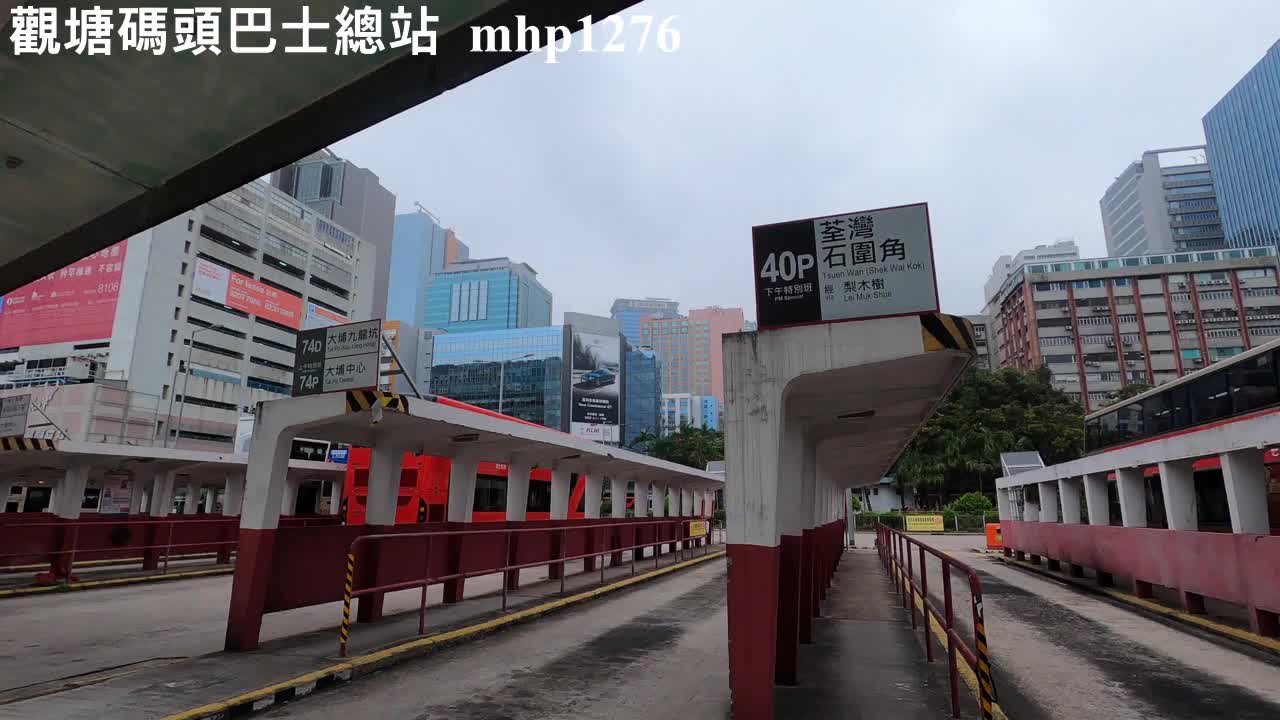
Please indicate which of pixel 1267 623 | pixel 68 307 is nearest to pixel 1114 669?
pixel 1267 623

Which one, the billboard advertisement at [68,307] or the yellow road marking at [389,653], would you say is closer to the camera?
the yellow road marking at [389,653]

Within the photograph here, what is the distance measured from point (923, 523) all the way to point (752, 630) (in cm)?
3973

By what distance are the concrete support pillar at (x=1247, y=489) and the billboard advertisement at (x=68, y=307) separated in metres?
69.8

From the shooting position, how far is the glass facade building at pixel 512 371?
9919 centimetres

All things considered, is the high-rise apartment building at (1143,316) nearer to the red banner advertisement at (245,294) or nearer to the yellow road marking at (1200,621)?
the yellow road marking at (1200,621)

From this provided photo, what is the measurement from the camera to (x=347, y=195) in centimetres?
14675

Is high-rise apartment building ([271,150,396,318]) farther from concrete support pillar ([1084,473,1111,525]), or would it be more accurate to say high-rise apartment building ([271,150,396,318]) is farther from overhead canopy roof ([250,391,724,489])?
concrete support pillar ([1084,473,1111,525])

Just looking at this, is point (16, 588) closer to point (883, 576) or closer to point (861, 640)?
point (861, 640)

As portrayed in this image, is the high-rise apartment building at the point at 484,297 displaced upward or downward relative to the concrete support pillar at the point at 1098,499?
upward

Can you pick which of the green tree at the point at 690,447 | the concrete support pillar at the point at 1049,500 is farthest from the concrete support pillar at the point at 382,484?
the green tree at the point at 690,447

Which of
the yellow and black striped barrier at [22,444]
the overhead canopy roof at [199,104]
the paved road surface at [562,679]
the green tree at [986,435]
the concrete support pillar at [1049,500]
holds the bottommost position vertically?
the paved road surface at [562,679]

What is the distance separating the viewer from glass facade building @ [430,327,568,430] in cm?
9919

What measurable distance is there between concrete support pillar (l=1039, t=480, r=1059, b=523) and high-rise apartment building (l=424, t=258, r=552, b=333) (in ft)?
459

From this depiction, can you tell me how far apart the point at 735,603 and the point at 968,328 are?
2648 mm
